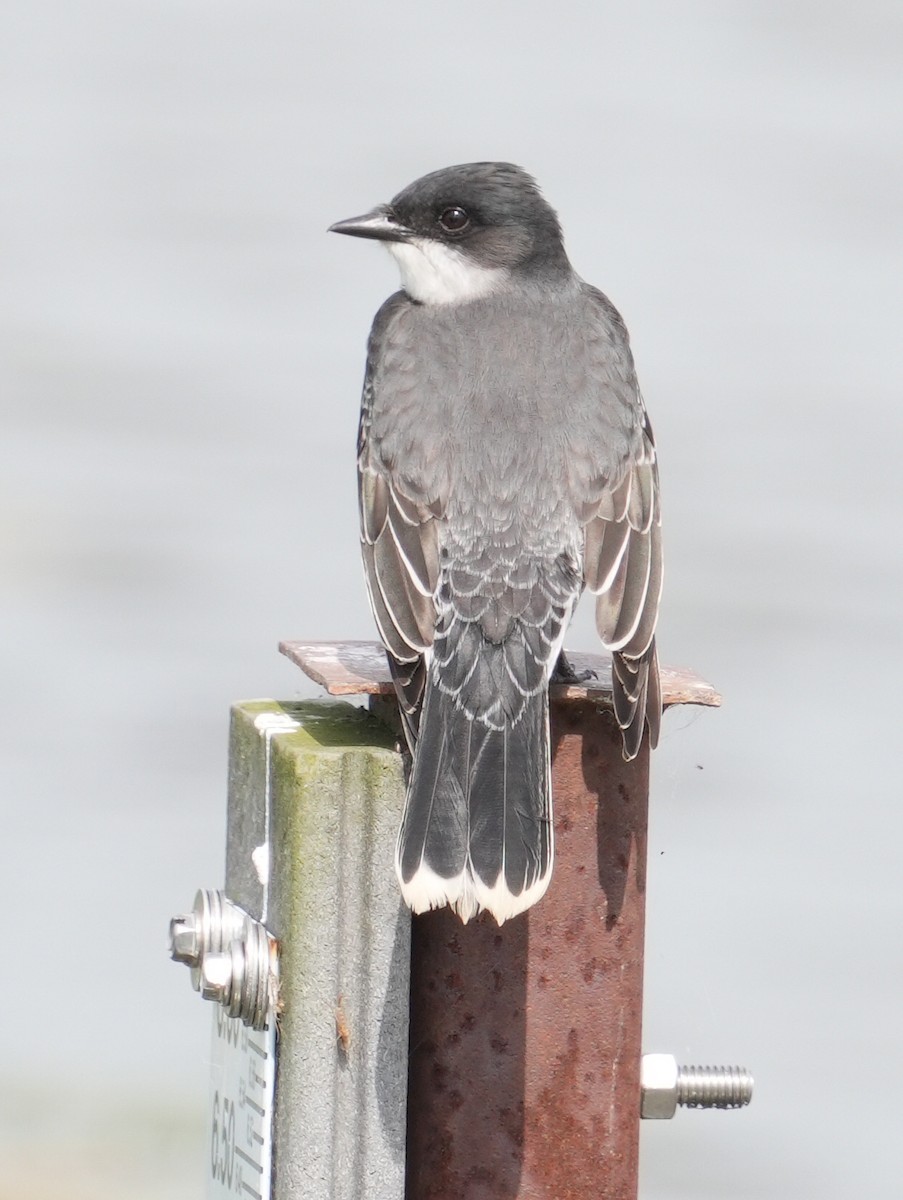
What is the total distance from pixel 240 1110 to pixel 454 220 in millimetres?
2753

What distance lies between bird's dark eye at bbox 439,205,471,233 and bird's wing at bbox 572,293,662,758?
628mm

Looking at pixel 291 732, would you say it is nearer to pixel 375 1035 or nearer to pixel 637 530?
pixel 375 1035

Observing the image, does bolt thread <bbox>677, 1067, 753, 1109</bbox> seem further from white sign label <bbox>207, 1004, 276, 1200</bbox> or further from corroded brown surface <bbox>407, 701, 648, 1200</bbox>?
white sign label <bbox>207, 1004, 276, 1200</bbox>

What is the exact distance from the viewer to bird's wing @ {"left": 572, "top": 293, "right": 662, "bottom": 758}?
3.93 meters

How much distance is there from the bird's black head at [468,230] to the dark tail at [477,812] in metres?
1.73

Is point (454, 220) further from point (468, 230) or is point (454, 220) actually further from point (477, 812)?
point (477, 812)

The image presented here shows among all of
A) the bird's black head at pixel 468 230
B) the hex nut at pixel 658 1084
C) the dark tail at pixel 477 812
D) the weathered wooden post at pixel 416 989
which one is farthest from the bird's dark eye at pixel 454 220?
the hex nut at pixel 658 1084

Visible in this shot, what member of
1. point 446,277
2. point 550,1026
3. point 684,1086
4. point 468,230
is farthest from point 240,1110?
point 468,230

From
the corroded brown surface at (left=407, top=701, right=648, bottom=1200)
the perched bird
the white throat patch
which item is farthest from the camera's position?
the white throat patch

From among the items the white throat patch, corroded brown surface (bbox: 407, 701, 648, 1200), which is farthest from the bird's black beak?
corroded brown surface (bbox: 407, 701, 648, 1200)

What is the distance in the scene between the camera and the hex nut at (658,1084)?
3.48 m

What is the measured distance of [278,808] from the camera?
3.16 m

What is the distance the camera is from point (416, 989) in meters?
3.21

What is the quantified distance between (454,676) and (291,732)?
575 millimetres
